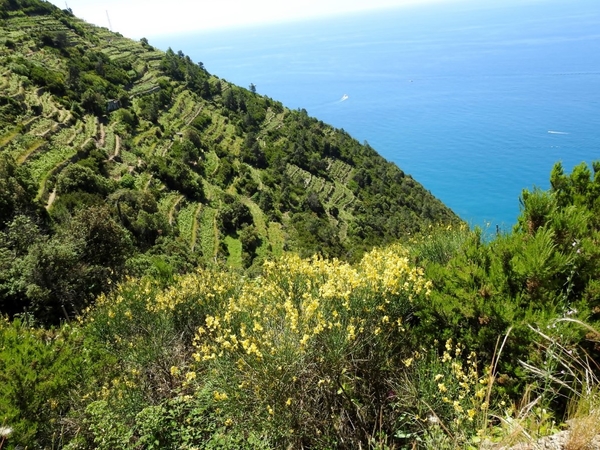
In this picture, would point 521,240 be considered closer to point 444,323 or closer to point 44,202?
point 444,323

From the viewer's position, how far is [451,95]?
153 metres

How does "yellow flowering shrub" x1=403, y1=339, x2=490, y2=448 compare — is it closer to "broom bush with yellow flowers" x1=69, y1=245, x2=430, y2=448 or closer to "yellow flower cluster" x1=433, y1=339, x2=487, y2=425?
"yellow flower cluster" x1=433, y1=339, x2=487, y2=425

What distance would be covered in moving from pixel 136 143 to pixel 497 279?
57.9 meters

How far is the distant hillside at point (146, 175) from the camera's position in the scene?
21.8 meters

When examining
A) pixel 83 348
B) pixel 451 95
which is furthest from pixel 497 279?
pixel 451 95

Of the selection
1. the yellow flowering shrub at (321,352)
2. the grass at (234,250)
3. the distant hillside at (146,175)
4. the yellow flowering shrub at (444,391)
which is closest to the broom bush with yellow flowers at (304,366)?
the yellow flowering shrub at (321,352)

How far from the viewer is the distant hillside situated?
2184 cm

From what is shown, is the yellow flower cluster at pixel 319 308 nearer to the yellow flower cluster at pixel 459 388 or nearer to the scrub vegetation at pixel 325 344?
the scrub vegetation at pixel 325 344

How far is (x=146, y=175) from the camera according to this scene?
4669cm

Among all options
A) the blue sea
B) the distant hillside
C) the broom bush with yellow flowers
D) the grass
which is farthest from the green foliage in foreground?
the blue sea

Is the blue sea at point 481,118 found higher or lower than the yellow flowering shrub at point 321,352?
higher

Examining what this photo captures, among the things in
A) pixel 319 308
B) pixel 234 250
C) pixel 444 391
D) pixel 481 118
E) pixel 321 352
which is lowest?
pixel 234 250

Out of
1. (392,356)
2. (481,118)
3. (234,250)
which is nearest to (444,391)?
(392,356)

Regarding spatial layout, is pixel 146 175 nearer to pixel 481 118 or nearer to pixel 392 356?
pixel 392 356
